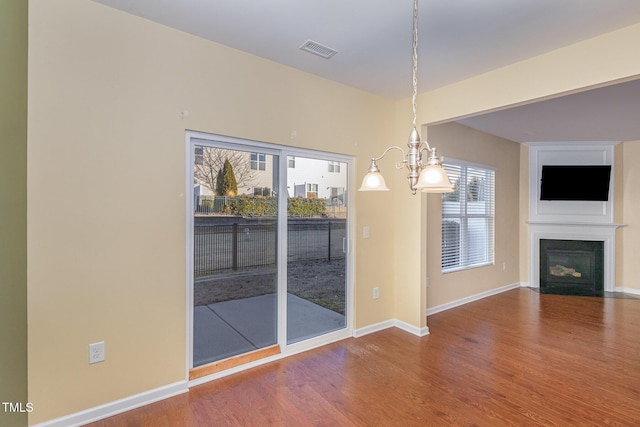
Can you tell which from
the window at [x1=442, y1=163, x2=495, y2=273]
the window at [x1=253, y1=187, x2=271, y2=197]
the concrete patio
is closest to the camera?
the concrete patio

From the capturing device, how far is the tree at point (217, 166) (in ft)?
8.46

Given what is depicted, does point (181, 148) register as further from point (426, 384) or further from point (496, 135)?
point (496, 135)

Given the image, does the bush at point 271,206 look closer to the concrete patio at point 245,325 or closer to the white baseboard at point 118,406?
the concrete patio at point 245,325

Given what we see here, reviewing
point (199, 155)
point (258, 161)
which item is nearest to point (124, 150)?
point (199, 155)

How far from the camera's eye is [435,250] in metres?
4.30

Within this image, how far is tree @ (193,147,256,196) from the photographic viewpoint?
2.58m

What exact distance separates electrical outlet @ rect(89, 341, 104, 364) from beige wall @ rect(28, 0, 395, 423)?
35 millimetres

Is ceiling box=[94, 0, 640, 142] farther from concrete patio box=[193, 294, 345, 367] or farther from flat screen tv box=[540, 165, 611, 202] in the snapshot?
flat screen tv box=[540, 165, 611, 202]

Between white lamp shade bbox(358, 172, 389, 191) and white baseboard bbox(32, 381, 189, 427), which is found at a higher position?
white lamp shade bbox(358, 172, 389, 191)

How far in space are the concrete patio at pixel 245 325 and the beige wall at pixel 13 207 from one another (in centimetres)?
110

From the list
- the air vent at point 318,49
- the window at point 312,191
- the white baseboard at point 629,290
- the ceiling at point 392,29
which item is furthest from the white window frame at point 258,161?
the white baseboard at point 629,290

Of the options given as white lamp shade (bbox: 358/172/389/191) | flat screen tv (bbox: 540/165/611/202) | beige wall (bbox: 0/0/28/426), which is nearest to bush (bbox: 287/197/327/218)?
white lamp shade (bbox: 358/172/389/191)

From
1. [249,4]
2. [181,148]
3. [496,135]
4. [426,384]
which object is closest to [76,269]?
[181,148]

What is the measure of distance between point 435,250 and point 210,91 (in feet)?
11.1
